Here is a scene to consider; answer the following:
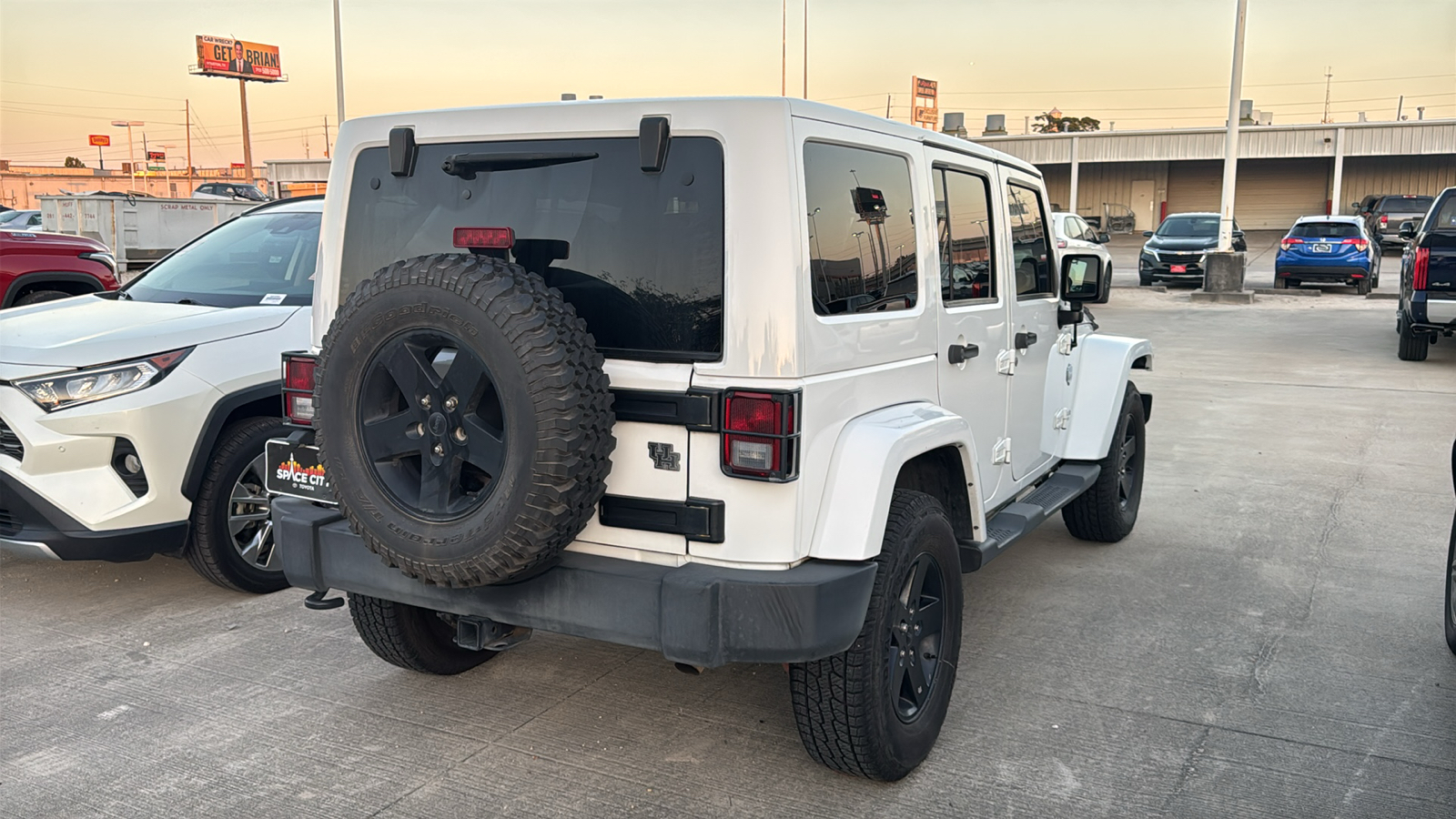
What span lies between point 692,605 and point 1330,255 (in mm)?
22266

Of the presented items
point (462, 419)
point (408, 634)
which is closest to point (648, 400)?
point (462, 419)

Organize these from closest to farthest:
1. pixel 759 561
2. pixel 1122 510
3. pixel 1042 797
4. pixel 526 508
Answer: pixel 526 508 < pixel 759 561 < pixel 1042 797 < pixel 1122 510

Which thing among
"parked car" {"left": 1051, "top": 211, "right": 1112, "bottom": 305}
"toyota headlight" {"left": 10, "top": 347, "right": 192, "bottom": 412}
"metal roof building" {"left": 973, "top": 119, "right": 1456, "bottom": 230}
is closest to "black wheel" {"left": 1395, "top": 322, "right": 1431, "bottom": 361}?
"parked car" {"left": 1051, "top": 211, "right": 1112, "bottom": 305}

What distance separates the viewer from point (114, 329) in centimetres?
493

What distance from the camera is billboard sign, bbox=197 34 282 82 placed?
8681 cm

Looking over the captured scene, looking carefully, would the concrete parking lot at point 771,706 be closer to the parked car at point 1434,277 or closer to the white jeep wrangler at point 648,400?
the white jeep wrangler at point 648,400

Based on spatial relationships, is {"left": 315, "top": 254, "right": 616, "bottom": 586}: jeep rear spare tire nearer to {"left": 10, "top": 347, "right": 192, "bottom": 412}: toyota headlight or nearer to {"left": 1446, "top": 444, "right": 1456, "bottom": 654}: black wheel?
{"left": 10, "top": 347, "right": 192, "bottom": 412}: toyota headlight

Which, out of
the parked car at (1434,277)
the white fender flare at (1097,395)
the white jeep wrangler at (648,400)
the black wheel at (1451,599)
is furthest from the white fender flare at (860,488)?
the parked car at (1434,277)

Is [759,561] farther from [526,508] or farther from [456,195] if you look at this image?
[456,195]

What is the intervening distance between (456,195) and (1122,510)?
418 cm

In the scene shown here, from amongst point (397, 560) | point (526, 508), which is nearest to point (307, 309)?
point (397, 560)

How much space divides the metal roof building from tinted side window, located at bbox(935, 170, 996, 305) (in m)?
42.5

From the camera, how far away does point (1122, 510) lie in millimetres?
6102

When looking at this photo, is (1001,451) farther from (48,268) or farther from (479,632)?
(48,268)
